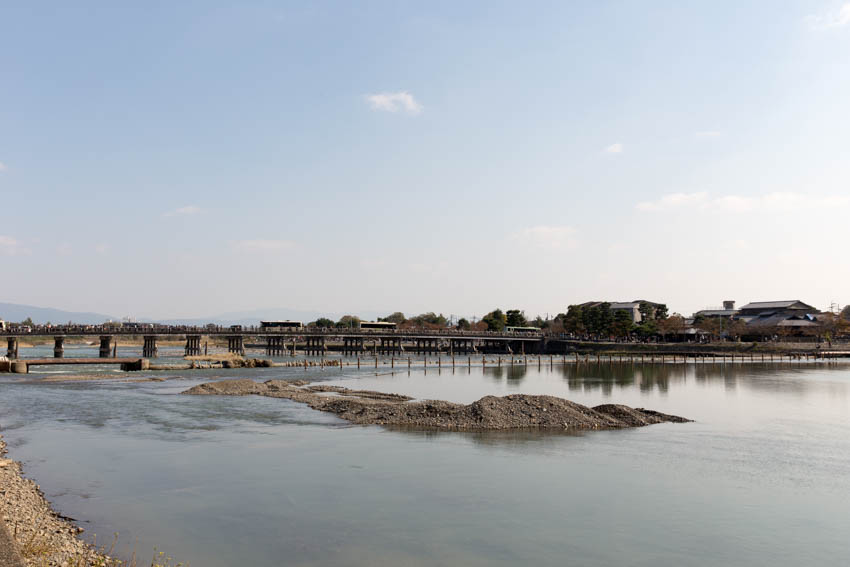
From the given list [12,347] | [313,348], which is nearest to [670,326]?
[313,348]

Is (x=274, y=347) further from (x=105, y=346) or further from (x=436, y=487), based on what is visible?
(x=436, y=487)

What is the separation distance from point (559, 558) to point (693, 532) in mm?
5066

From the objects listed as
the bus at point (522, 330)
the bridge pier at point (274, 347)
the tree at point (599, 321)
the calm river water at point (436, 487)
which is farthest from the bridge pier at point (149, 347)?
the tree at point (599, 321)

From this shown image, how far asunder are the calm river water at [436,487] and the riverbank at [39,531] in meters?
0.80

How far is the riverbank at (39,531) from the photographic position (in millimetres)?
13781

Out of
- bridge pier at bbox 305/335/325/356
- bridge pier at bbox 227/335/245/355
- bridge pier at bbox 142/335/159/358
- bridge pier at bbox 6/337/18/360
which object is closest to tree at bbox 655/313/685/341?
bridge pier at bbox 305/335/325/356

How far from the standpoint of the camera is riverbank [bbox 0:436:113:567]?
45.2 ft

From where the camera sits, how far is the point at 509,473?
81.3 feet

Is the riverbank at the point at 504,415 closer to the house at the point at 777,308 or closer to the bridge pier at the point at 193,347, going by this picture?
the bridge pier at the point at 193,347

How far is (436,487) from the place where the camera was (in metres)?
22.7

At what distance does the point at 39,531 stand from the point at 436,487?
1265cm

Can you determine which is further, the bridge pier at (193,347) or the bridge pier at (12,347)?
the bridge pier at (193,347)

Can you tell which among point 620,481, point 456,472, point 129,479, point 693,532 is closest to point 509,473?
point 456,472

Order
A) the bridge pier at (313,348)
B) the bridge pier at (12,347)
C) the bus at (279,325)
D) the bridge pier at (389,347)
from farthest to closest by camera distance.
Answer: the bridge pier at (389,347) < the bridge pier at (313,348) < the bus at (279,325) < the bridge pier at (12,347)
